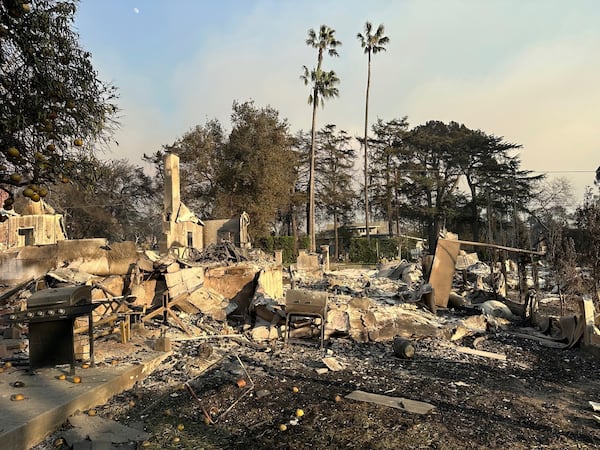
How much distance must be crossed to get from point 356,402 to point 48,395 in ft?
10.9

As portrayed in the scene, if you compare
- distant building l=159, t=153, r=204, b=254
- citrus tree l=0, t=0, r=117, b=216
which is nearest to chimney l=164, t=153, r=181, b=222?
distant building l=159, t=153, r=204, b=254

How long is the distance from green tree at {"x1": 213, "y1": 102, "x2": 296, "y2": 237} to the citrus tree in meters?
26.1

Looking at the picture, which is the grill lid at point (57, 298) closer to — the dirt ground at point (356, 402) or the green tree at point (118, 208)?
the dirt ground at point (356, 402)

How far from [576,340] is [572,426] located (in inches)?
166

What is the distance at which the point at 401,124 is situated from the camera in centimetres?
3831

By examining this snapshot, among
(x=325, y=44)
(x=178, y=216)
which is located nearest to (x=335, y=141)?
(x=325, y=44)

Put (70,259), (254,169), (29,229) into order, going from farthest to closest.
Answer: (254,169)
(29,229)
(70,259)

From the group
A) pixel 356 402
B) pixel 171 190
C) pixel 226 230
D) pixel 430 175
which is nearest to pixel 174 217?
pixel 171 190

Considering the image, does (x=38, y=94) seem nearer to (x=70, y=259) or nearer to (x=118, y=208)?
(x=70, y=259)

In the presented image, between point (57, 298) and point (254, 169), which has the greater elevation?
point (254, 169)

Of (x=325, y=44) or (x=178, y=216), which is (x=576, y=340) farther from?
(x=325, y=44)

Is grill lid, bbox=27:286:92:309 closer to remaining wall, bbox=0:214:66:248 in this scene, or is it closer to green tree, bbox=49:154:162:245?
remaining wall, bbox=0:214:66:248

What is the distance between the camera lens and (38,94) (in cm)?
367

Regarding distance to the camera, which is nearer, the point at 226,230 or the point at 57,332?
the point at 57,332
